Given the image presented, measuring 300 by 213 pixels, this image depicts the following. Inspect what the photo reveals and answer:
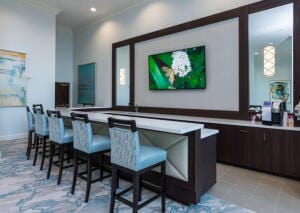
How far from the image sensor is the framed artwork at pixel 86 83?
291 inches

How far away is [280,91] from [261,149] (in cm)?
105

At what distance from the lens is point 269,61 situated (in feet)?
11.8

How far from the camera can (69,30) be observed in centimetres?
817

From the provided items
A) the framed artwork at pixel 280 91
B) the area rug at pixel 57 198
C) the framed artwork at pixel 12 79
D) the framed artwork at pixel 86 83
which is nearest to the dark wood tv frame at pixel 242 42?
the framed artwork at pixel 280 91

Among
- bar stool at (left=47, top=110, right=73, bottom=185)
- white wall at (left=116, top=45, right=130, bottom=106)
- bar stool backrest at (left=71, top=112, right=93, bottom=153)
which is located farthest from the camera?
white wall at (left=116, top=45, right=130, bottom=106)

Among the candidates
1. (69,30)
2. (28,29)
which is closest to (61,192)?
(28,29)

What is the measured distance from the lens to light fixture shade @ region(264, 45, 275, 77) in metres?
3.55

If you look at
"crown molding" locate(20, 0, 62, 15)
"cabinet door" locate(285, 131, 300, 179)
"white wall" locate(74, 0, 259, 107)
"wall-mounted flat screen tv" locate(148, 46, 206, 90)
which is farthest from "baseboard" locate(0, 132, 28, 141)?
"cabinet door" locate(285, 131, 300, 179)

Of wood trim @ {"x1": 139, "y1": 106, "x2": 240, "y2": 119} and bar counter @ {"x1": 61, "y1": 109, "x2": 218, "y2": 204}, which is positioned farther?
wood trim @ {"x1": 139, "y1": 106, "x2": 240, "y2": 119}

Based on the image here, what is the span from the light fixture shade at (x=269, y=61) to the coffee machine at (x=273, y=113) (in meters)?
0.60

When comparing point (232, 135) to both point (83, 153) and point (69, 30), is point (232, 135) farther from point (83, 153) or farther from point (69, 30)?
point (69, 30)

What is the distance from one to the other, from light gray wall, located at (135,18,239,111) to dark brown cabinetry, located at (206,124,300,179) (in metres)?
0.71

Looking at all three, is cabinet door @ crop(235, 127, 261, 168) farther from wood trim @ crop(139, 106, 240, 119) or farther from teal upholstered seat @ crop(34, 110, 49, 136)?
teal upholstered seat @ crop(34, 110, 49, 136)

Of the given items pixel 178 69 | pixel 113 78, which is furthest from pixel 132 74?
pixel 178 69
